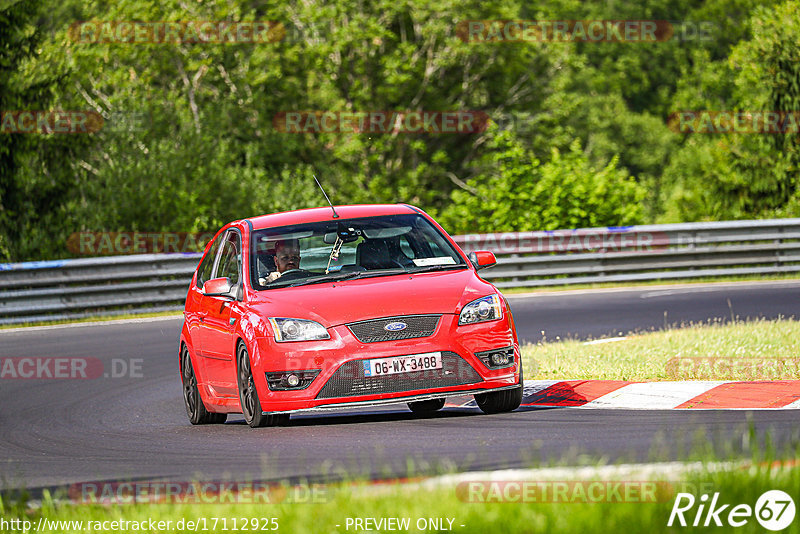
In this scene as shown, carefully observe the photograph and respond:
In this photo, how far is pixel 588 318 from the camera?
1878cm

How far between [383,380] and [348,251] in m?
1.53

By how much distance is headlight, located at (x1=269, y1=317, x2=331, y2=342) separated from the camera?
8.93 meters

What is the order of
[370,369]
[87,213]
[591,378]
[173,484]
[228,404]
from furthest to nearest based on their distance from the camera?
[87,213], [591,378], [228,404], [370,369], [173,484]

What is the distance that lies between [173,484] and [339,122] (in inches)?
1427

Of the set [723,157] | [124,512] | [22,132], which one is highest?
[124,512]

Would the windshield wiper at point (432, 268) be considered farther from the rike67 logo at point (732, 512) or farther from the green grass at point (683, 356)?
the rike67 logo at point (732, 512)

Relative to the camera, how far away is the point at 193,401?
11031 mm

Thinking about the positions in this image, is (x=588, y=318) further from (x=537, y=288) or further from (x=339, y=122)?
(x=339, y=122)

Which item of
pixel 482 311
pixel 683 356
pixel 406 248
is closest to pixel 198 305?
pixel 406 248

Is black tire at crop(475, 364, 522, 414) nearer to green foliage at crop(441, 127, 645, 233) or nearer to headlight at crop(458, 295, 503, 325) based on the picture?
headlight at crop(458, 295, 503, 325)

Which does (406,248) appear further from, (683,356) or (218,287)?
(683,356)

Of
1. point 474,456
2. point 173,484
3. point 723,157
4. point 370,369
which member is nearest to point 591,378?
point 370,369

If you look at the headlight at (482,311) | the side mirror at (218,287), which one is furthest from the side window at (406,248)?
the side mirror at (218,287)

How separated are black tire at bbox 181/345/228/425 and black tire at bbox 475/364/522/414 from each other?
8.23 feet
